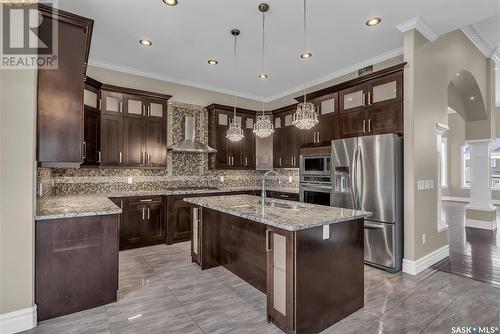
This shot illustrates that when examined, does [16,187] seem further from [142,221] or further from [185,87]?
[185,87]

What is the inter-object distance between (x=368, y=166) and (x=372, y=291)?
1.64 metres

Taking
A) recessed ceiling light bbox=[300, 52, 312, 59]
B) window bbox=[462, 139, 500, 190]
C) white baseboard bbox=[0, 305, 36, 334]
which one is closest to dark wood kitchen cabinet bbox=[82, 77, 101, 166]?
white baseboard bbox=[0, 305, 36, 334]

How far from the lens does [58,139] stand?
249 cm

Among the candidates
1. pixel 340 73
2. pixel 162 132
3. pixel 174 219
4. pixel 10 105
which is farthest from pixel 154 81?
pixel 340 73

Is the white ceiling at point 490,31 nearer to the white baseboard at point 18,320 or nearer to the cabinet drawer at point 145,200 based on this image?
the cabinet drawer at point 145,200

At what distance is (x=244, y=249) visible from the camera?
10.1 ft

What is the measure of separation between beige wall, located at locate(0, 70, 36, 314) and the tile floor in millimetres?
421

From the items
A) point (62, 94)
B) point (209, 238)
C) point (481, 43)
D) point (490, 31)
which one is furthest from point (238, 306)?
point (481, 43)

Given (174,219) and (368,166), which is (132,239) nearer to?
(174,219)

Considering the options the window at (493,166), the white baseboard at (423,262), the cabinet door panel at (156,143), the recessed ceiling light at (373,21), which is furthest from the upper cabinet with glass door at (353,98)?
the window at (493,166)

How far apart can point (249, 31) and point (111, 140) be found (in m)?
2.90

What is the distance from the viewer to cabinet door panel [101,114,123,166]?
14.1 feet

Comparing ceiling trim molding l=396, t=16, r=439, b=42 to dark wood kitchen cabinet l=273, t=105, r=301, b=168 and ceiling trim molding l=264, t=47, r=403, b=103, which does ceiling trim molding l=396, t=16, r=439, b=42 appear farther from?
dark wood kitchen cabinet l=273, t=105, r=301, b=168

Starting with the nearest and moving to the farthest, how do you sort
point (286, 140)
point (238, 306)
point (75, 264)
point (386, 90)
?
point (75, 264), point (238, 306), point (386, 90), point (286, 140)
